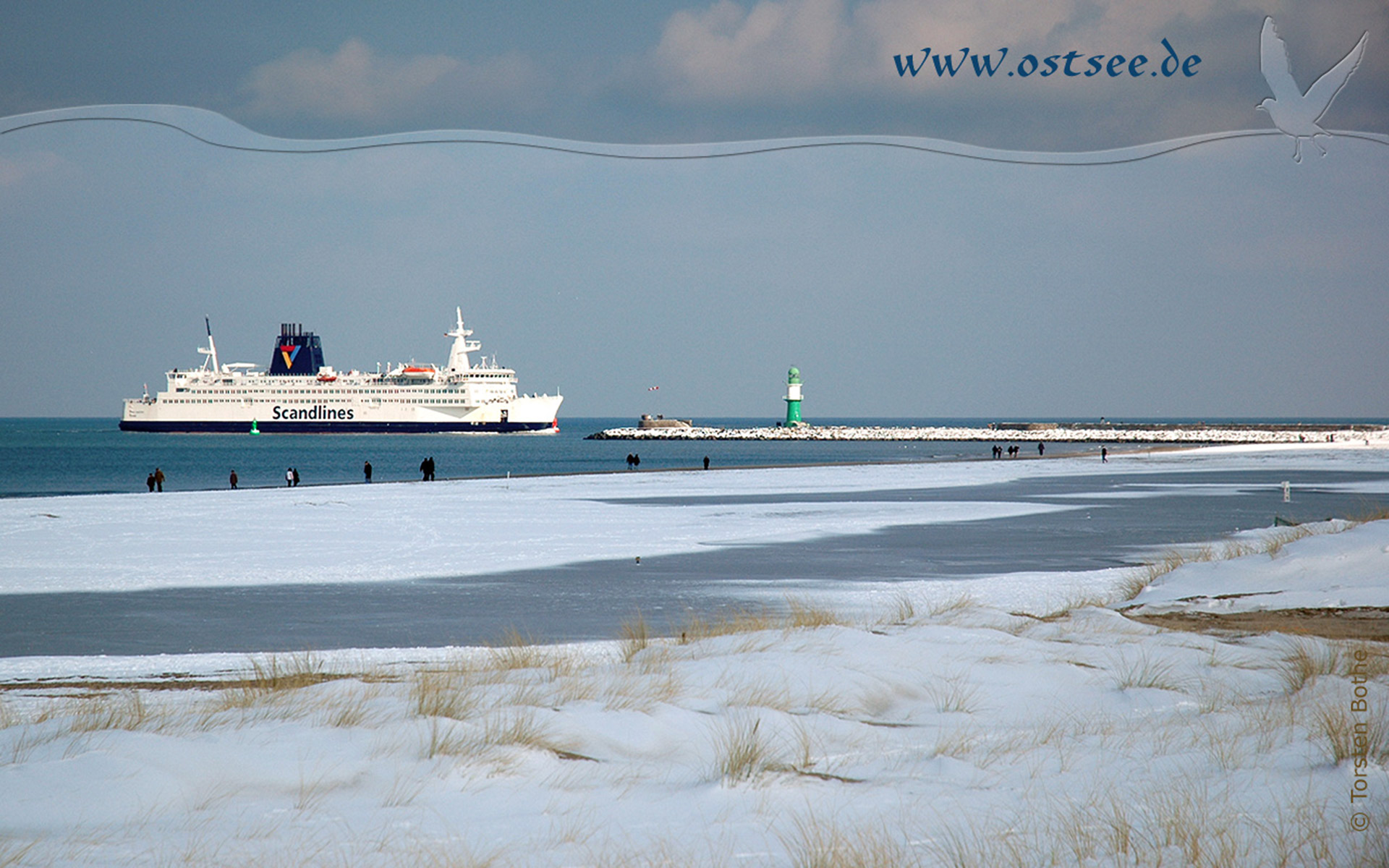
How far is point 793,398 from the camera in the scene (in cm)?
12125

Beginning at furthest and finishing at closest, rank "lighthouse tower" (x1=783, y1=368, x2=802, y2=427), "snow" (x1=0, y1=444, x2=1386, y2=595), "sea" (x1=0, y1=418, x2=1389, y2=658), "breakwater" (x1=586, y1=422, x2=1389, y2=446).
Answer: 1. "lighthouse tower" (x1=783, y1=368, x2=802, y2=427)
2. "breakwater" (x1=586, y1=422, x2=1389, y2=446)
3. "snow" (x1=0, y1=444, x2=1386, y2=595)
4. "sea" (x1=0, y1=418, x2=1389, y2=658)

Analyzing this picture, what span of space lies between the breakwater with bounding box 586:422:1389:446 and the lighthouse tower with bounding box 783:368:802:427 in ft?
4.41

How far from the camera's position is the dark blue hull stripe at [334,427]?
123250 mm

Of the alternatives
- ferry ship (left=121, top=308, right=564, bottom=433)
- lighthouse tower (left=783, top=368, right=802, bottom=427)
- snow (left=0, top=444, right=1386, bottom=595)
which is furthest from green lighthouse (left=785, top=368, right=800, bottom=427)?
snow (left=0, top=444, right=1386, bottom=595)

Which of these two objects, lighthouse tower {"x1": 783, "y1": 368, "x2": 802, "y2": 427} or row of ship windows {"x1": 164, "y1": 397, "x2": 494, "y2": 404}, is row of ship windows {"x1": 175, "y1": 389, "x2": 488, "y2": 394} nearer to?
row of ship windows {"x1": 164, "y1": 397, "x2": 494, "y2": 404}

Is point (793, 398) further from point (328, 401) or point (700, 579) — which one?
point (700, 579)

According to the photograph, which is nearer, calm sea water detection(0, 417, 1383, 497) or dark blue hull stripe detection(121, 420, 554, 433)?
calm sea water detection(0, 417, 1383, 497)

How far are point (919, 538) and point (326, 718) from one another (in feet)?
43.7

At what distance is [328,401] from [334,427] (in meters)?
3.13

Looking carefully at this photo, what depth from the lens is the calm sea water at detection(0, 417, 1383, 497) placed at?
46875mm

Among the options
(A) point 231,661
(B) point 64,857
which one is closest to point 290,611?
(A) point 231,661

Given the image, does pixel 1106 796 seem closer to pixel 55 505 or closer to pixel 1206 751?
pixel 1206 751

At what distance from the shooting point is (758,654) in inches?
240

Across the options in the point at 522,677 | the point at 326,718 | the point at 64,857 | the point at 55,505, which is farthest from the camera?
the point at 55,505
